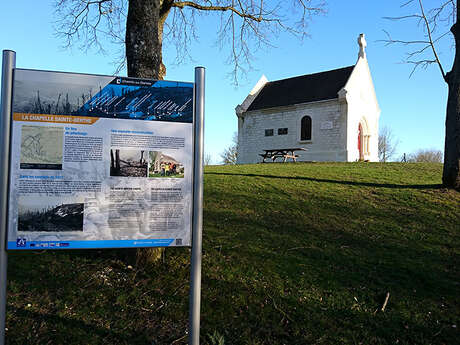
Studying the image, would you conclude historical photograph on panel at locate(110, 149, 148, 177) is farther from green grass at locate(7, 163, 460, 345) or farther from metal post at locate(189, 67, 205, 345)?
green grass at locate(7, 163, 460, 345)

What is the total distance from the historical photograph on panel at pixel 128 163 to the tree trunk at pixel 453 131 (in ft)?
32.7

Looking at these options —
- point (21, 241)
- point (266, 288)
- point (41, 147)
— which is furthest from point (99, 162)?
point (266, 288)

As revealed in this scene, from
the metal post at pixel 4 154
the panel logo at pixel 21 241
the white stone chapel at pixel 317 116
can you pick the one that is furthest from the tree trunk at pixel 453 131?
the white stone chapel at pixel 317 116

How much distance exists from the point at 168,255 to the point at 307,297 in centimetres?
217

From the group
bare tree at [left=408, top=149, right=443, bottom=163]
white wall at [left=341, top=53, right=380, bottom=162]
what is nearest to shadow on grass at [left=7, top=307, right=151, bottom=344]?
white wall at [left=341, top=53, right=380, bottom=162]

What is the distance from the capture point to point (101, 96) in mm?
3186

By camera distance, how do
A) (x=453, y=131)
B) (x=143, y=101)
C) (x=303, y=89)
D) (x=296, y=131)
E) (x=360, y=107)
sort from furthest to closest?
(x=303, y=89)
(x=296, y=131)
(x=360, y=107)
(x=453, y=131)
(x=143, y=101)

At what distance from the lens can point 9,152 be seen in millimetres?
3002

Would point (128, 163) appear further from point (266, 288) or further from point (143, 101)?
point (266, 288)

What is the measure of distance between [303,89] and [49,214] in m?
30.0

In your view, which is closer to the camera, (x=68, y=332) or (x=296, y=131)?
(x=68, y=332)

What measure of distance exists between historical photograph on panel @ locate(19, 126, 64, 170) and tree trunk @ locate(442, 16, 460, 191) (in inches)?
418

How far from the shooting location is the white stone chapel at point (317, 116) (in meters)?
27.3

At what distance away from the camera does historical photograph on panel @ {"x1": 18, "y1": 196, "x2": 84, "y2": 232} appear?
9.96 ft
